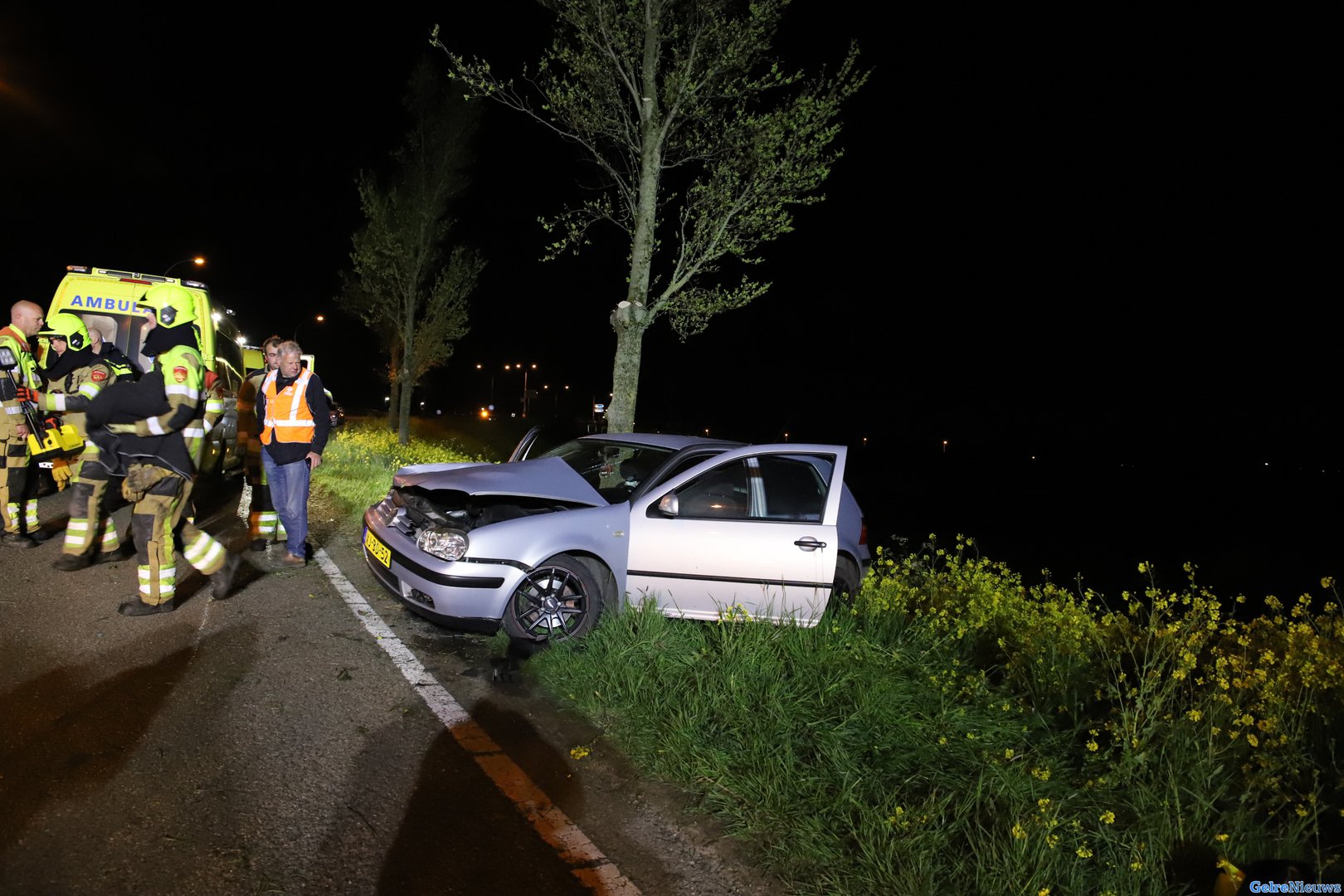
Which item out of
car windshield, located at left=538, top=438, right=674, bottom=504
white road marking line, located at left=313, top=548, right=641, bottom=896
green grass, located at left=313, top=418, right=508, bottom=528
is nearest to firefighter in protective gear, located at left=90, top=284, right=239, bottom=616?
white road marking line, located at left=313, top=548, right=641, bottom=896

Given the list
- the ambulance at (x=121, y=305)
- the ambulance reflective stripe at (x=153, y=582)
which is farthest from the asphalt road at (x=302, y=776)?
the ambulance at (x=121, y=305)

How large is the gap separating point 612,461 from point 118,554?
4454 millimetres

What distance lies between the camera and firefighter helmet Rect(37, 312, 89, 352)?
300 inches

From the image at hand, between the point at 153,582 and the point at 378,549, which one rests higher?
the point at 378,549

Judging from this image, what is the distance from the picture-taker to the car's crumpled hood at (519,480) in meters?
5.25

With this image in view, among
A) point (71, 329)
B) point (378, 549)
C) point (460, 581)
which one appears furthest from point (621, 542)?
point (71, 329)

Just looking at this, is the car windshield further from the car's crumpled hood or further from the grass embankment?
the grass embankment

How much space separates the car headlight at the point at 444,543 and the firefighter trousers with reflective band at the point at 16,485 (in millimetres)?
4461

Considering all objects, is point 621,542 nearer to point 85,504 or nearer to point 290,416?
point 290,416

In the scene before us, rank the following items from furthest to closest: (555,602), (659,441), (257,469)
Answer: (257,469)
(659,441)
(555,602)

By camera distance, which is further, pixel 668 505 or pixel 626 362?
pixel 626 362

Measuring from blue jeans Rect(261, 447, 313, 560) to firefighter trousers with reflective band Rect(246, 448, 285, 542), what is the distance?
0.31 metres

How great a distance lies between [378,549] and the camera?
5484 mm

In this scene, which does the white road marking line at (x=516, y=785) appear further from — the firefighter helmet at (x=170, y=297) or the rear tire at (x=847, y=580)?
the firefighter helmet at (x=170, y=297)
